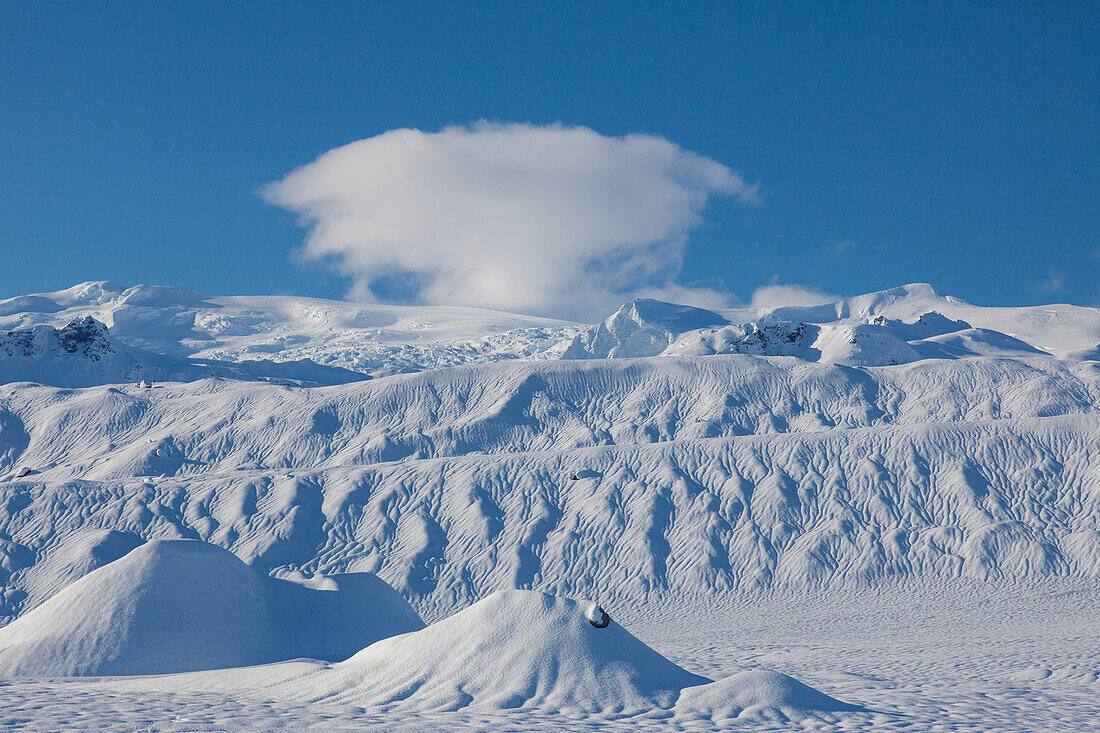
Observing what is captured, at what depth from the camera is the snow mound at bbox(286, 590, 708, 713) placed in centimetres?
2044

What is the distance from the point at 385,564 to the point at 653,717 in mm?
29708

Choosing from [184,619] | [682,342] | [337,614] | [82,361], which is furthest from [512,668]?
[682,342]

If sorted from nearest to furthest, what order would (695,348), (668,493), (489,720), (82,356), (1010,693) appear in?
(489,720)
(1010,693)
(668,493)
(82,356)
(695,348)

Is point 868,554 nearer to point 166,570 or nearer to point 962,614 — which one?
point 962,614

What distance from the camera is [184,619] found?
94.5 feet

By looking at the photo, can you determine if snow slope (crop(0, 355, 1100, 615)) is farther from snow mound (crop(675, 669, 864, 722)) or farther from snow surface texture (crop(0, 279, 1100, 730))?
snow mound (crop(675, 669, 864, 722))

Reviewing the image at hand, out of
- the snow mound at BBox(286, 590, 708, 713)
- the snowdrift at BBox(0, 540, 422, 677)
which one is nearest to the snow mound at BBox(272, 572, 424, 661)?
the snowdrift at BBox(0, 540, 422, 677)

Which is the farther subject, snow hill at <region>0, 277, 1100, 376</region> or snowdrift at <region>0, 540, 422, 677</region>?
snow hill at <region>0, 277, 1100, 376</region>

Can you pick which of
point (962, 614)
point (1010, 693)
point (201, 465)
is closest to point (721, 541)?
point (962, 614)

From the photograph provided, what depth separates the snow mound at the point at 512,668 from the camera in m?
20.4

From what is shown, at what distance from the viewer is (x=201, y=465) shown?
5747 cm

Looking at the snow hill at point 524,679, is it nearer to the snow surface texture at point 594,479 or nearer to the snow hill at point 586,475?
the snow surface texture at point 594,479

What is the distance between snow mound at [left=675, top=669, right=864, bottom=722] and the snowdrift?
47.4ft

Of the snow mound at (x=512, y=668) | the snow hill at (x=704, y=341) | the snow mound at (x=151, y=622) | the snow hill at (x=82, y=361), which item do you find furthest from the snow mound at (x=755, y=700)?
the snow hill at (x=82, y=361)
